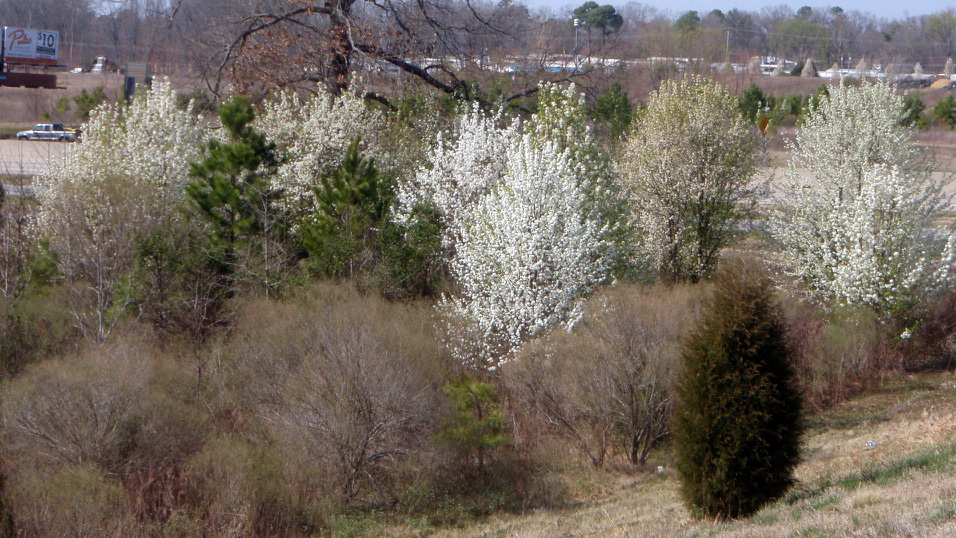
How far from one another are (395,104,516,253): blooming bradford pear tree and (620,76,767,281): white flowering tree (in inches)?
156

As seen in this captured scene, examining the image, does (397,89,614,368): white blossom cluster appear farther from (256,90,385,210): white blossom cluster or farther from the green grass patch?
(256,90,385,210): white blossom cluster

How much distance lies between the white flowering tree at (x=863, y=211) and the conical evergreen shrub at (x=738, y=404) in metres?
11.8

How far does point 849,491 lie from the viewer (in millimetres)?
8930

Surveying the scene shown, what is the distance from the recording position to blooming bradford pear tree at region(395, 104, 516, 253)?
19.6m

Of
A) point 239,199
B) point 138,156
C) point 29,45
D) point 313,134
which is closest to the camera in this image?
point 239,199

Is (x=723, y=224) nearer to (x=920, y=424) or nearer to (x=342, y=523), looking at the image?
(x=920, y=424)

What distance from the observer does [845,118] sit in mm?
Result: 22484

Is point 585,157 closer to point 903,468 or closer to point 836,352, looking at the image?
point 836,352

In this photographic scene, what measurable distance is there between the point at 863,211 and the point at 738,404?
12805 mm

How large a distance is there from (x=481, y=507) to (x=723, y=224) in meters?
11.8

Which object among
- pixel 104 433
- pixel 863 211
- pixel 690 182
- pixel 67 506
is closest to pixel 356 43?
pixel 690 182

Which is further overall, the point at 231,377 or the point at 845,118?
the point at 845,118

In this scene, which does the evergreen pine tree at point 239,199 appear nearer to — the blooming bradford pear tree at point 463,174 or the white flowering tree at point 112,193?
the white flowering tree at point 112,193

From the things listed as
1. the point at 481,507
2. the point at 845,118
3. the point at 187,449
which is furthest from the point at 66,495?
the point at 845,118
